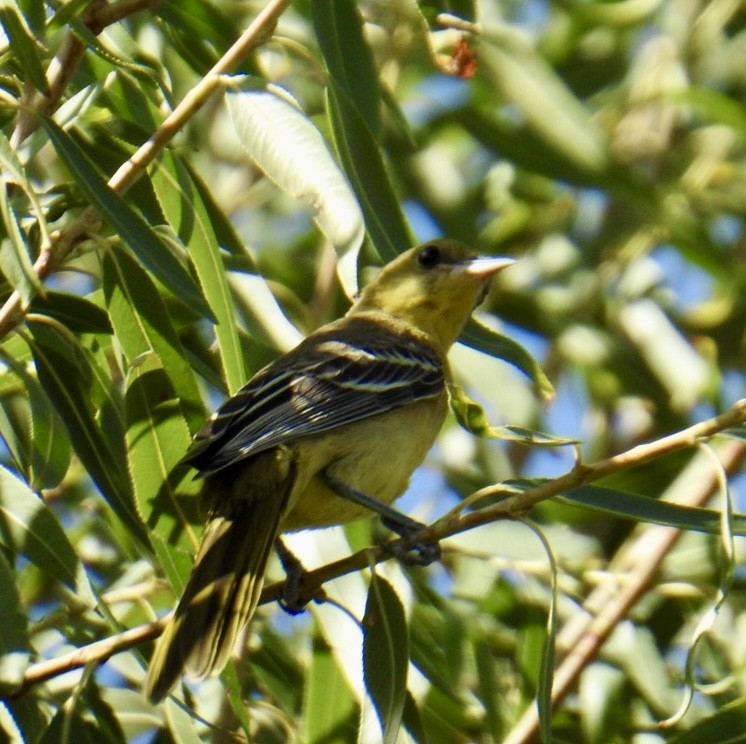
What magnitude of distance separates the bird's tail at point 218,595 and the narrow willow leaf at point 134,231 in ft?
2.12

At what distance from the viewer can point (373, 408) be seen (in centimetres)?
426

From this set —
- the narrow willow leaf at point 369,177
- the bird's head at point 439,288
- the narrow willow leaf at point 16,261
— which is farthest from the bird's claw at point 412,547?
the bird's head at point 439,288

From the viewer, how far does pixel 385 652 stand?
3.28 meters

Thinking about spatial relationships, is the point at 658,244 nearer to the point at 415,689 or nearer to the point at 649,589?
the point at 649,589

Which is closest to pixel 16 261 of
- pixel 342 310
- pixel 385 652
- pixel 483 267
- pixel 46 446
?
pixel 46 446

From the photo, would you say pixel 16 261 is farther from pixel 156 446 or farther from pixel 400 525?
pixel 400 525

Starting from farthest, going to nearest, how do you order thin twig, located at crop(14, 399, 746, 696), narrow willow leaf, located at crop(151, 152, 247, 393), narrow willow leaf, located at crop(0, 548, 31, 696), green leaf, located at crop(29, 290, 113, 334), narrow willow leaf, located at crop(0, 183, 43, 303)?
green leaf, located at crop(29, 290, 113, 334) → narrow willow leaf, located at crop(151, 152, 247, 393) → narrow willow leaf, located at crop(0, 548, 31, 696) → thin twig, located at crop(14, 399, 746, 696) → narrow willow leaf, located at crop(0, 183, 43, 303)

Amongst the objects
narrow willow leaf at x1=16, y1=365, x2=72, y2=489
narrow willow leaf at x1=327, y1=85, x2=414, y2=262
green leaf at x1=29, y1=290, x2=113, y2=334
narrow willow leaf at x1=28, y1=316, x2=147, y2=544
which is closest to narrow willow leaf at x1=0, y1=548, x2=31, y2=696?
narrow willow leaf at x1=16, y1=365, x2=72, y2=489

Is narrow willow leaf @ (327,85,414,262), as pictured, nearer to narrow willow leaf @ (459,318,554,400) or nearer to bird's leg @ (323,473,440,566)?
narrow willow leaf @ (459,318,554,400)

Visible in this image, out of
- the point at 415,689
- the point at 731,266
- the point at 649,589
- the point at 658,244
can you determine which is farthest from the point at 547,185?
the point at 415,689

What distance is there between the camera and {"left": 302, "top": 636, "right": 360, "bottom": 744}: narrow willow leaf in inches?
144

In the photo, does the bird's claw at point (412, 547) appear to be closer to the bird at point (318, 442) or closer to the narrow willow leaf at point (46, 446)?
the bird at point (318, 442)

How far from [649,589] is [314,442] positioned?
112 centimetres

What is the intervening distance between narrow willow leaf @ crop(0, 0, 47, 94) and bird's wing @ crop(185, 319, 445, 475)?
33.9 inches
